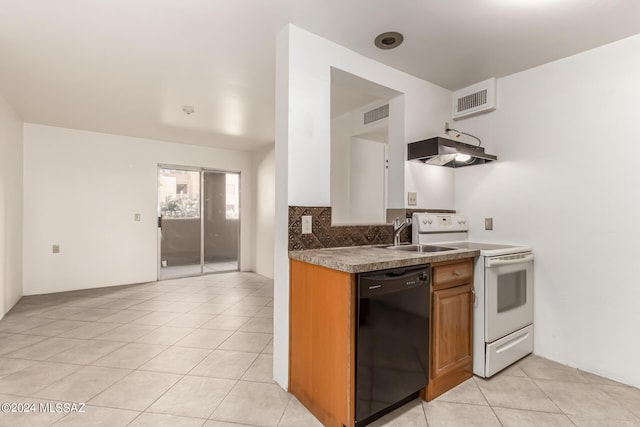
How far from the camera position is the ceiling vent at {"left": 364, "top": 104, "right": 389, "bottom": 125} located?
314cm

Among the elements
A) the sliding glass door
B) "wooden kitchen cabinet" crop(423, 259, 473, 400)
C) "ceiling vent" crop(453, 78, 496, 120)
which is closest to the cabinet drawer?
"wooden kitchen cabinet" crop(423, 259, 473, 400)

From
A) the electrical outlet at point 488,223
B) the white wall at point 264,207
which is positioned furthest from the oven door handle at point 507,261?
the white wall at point 264,207

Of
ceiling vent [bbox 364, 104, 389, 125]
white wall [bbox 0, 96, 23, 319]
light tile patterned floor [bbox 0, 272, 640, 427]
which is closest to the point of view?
light tile patterned floor [bbox 0, 272, 640, 427]

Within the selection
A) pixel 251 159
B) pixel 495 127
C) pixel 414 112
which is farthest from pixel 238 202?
pixel 495 127

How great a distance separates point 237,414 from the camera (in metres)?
1.74

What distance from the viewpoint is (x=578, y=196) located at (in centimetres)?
230

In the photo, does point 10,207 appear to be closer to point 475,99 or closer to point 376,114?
point 376,114

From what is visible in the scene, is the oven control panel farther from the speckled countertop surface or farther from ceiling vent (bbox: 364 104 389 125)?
ceiling vent (bbox: 364 104 389 125)

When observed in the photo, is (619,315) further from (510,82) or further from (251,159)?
(251,159)

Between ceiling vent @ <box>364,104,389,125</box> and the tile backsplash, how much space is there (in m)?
1.28

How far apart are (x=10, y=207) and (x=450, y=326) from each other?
4.79 m

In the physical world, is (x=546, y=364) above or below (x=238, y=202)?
below

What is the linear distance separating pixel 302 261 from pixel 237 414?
0.93 m

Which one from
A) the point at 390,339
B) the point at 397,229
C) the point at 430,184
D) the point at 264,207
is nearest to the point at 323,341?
the point at 390,339
